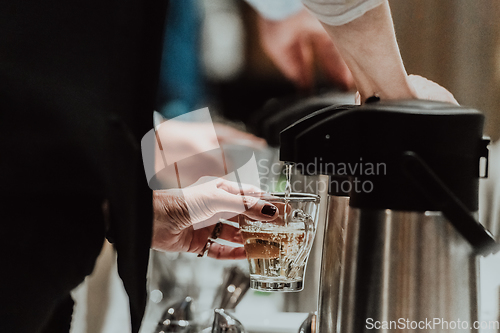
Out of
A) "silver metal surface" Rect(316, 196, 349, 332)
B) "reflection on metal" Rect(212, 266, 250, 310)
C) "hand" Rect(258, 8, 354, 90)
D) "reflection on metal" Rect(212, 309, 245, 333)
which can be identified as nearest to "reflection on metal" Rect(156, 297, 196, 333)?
"reflection on metal" Rect(212, 266, 250, 310)

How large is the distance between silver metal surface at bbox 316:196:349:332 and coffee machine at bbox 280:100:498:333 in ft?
0.07

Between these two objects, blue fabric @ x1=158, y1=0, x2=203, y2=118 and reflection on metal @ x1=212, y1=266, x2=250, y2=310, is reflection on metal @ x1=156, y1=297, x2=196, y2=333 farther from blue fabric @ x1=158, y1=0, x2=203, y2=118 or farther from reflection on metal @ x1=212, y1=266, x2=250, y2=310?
blue fabric @ x1=158, y1=0, x2=203, y2=118

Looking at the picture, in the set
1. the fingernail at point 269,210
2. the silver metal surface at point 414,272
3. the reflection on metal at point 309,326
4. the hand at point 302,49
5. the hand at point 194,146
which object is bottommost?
the reflection on metal at point 309,326

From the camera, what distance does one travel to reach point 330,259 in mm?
583

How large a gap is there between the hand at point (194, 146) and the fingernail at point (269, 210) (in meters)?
0.24

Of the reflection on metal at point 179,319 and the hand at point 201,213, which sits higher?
the hand at point 201,213

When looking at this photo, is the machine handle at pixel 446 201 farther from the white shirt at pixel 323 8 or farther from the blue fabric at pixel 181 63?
the blue fabric at pixel 181 63

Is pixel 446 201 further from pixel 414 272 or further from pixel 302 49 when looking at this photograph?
pixel 302 49

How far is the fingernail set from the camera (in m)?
0.61

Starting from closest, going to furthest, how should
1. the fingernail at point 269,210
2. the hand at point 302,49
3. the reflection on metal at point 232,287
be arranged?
the fingernail at point 269,210 → the hand at point 302,49 → the reflection on metal at point 232,287

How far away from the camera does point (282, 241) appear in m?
0.63

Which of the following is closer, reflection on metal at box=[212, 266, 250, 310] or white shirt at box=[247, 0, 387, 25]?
white shirt at box=[247, 0, 387, 25]

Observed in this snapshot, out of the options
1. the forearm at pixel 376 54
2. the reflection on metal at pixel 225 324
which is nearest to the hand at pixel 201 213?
the reflection on metal at pixel 225 324

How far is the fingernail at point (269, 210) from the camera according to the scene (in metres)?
0.61
